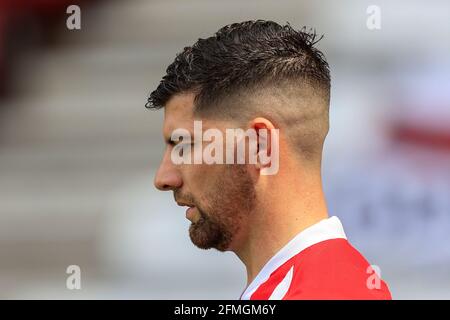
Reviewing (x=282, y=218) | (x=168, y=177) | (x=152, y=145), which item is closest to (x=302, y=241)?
(x=282, y=218)

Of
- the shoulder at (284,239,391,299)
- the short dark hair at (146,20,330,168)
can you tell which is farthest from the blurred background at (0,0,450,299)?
the shoulder at (284,239,391,299)

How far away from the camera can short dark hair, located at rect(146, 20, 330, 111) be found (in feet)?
6.39

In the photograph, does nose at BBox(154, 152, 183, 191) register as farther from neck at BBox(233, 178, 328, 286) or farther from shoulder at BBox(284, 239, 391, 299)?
shoulder at BBox(284, 239, 391, 299)

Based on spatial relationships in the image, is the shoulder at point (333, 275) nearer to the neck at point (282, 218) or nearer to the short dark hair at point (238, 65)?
the neck at point (282, 218)

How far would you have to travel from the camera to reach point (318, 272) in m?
1.75

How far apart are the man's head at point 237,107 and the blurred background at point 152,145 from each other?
7.44 feet

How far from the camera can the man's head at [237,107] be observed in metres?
1.90

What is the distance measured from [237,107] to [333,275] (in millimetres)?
435

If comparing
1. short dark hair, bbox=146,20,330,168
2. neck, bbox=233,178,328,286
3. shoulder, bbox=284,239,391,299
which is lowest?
shoulder, bbox=284,239,391,299

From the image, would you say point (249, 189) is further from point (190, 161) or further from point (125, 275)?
point (125, 275)

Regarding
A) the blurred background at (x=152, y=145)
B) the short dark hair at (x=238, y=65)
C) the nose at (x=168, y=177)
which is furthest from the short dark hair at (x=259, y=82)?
the blurred background at (x=152, y=145)

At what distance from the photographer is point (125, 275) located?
4.45 metres

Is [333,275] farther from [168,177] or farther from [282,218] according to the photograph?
[168,177]

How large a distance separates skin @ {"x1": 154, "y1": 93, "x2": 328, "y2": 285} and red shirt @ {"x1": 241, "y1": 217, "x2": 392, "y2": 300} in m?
0.03
